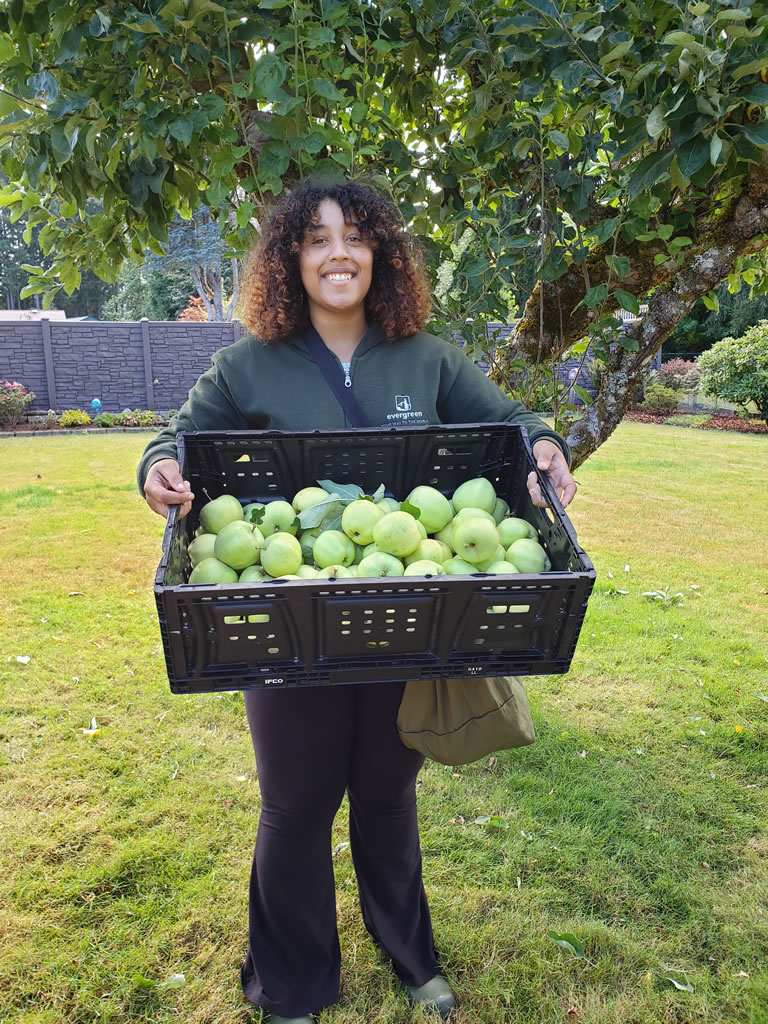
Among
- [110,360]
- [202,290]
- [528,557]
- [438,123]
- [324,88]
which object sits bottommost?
[110,360]

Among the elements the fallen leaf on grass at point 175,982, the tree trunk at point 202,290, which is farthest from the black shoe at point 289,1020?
the tree trunk at point 202,290

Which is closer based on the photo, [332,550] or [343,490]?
[332,550]

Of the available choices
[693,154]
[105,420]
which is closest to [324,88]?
[693,154]

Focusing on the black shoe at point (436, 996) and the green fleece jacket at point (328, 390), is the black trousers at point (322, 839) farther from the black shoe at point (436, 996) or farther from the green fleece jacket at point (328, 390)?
the green fleece jacket at point (328, 390)

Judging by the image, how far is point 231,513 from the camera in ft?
6.02

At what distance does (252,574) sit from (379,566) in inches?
12.0

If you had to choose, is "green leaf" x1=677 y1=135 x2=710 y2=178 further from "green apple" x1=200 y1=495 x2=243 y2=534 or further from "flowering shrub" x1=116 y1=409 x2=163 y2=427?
"flowering shrub" x1=116 y1=409 x2=163 y2=427

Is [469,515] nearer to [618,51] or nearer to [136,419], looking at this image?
[618,51]

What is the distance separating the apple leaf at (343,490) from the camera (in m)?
1.83

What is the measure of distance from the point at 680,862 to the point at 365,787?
1.58 m

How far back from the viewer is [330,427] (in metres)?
2.07

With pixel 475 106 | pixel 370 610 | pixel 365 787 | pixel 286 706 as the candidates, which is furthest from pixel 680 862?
pixel 475 106

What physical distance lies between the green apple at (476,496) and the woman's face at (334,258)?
2.06 feet

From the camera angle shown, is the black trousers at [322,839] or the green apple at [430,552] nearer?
the green apple at [430,552]
